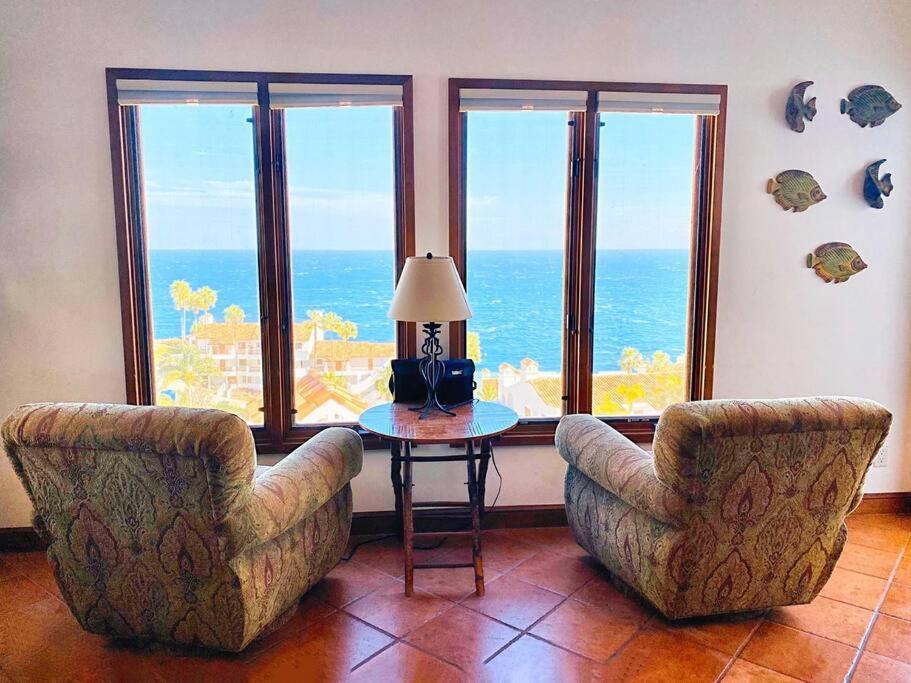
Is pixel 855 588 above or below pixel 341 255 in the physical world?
below

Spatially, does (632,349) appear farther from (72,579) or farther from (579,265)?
(72,579)

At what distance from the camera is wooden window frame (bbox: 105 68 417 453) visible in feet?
9.91

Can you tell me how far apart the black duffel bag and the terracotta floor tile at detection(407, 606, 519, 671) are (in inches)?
36.3

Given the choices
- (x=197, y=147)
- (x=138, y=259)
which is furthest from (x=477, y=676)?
(x=197, y=147)

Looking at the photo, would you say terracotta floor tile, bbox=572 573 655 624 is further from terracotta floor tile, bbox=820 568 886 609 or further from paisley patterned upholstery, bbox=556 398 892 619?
terracotta floor tile, bbox=820 568 886 609

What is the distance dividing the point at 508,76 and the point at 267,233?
52.1 inches

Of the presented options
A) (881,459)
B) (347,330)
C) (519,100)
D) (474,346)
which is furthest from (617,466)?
(881,459)

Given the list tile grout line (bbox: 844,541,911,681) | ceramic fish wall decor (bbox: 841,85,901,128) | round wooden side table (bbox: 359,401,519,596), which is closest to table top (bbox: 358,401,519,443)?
round wooden side table (bbox: 359,401,519,596)

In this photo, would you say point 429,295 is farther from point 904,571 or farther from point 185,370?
point 904,571

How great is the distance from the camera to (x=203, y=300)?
10.5ft

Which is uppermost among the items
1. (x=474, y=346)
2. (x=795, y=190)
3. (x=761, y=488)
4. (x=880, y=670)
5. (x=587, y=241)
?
(x=795, y=190)

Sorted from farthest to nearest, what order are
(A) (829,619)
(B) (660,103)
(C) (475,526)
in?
(B) (660,103) < (C) (475,526) < (A) (829,619)

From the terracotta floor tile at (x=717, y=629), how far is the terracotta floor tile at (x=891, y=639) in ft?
1.27

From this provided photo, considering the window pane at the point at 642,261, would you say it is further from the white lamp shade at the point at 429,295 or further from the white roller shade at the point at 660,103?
the white lamp shade at the point at 429,295
